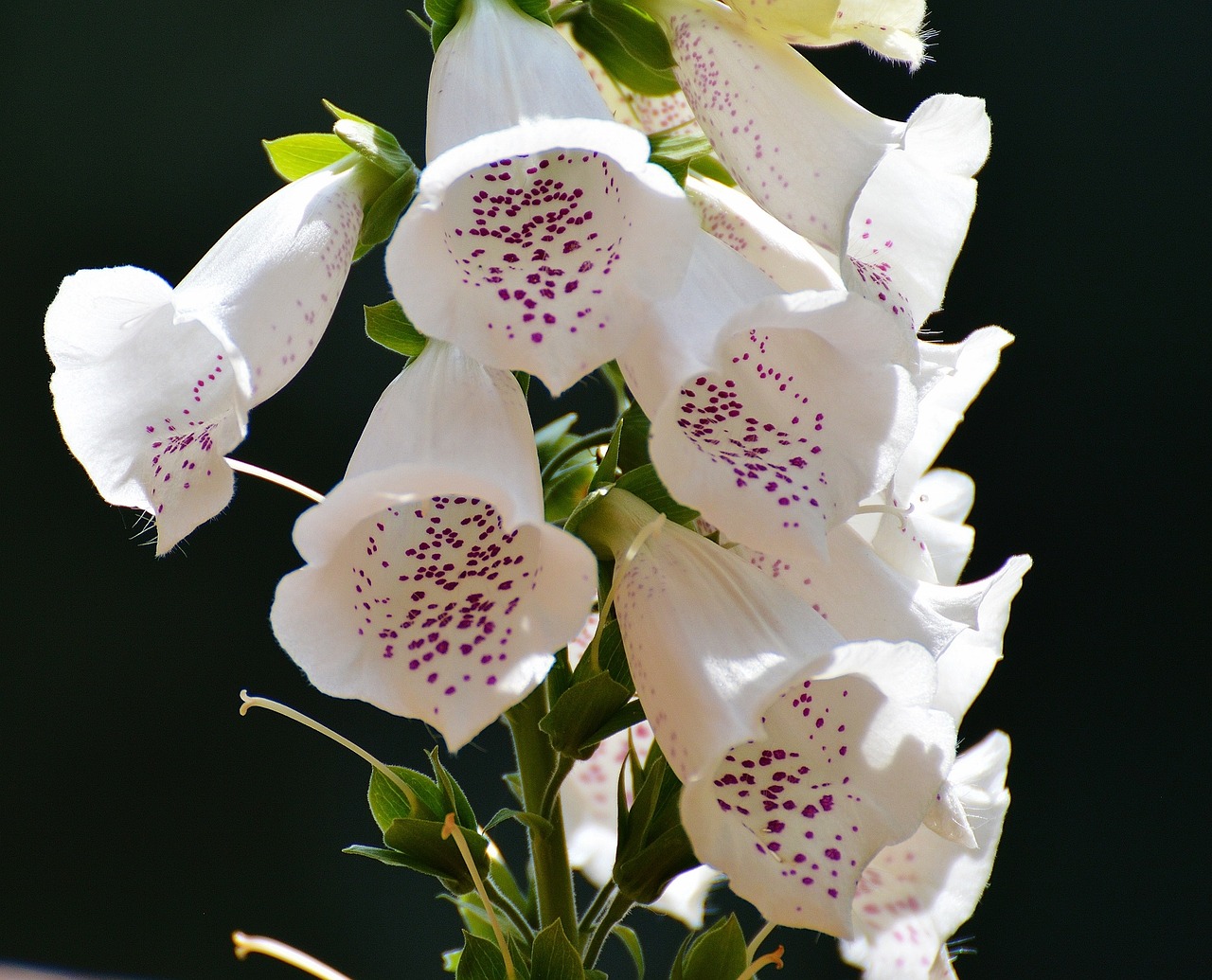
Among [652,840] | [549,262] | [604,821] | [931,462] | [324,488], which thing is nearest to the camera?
[549,262]

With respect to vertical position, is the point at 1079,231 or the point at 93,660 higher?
the point at 1079,231

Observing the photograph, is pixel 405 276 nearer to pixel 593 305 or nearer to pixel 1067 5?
pixel 593 305

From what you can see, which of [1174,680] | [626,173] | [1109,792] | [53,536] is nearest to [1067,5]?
[1174,680]

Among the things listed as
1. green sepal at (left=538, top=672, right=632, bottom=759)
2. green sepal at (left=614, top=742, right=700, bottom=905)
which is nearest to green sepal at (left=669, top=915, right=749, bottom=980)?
green sepal at (left=614, top=742, right=700, bottom=905)

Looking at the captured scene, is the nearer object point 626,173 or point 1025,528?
point 626,173

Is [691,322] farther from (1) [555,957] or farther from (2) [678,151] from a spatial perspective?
(1) [555,957]

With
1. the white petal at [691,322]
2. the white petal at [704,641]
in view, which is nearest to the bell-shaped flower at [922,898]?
the white petal at [704,641]

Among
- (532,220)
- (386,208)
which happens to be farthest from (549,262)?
(386,208)
